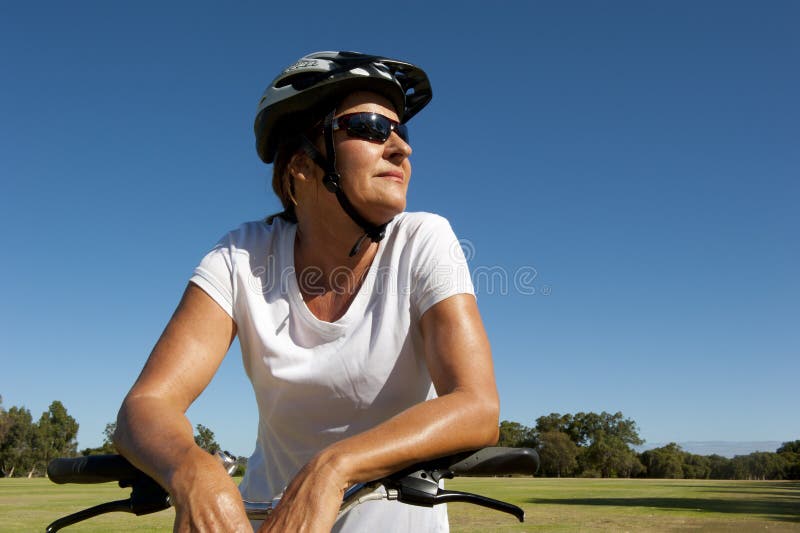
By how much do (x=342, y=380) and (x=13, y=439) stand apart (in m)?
124

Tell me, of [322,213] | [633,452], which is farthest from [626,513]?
[633,452]

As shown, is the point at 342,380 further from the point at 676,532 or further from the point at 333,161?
the point at 676,532

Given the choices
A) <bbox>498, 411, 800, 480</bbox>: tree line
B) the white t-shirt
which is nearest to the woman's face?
the white t-shirt

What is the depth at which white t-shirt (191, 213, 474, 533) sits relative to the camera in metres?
2.48

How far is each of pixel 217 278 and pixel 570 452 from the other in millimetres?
116697

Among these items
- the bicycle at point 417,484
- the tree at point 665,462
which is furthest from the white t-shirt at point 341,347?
the tree at point 665,462

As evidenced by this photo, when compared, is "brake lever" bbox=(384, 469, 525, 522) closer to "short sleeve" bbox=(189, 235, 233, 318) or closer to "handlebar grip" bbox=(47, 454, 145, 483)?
"handlebar grip" bbox=(47, 454, 145, 483)

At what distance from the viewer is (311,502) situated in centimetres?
168

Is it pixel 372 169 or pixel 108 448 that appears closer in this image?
pixel 372 169

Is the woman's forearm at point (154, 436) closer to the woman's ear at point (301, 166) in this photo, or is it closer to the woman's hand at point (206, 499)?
the woman's hand at point (206, 499)

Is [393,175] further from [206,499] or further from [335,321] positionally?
[206,499]

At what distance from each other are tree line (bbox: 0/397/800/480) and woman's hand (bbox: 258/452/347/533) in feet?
326

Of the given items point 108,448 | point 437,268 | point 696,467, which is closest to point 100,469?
point 437,268

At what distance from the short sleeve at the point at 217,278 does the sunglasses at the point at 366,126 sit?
2.34 ft
